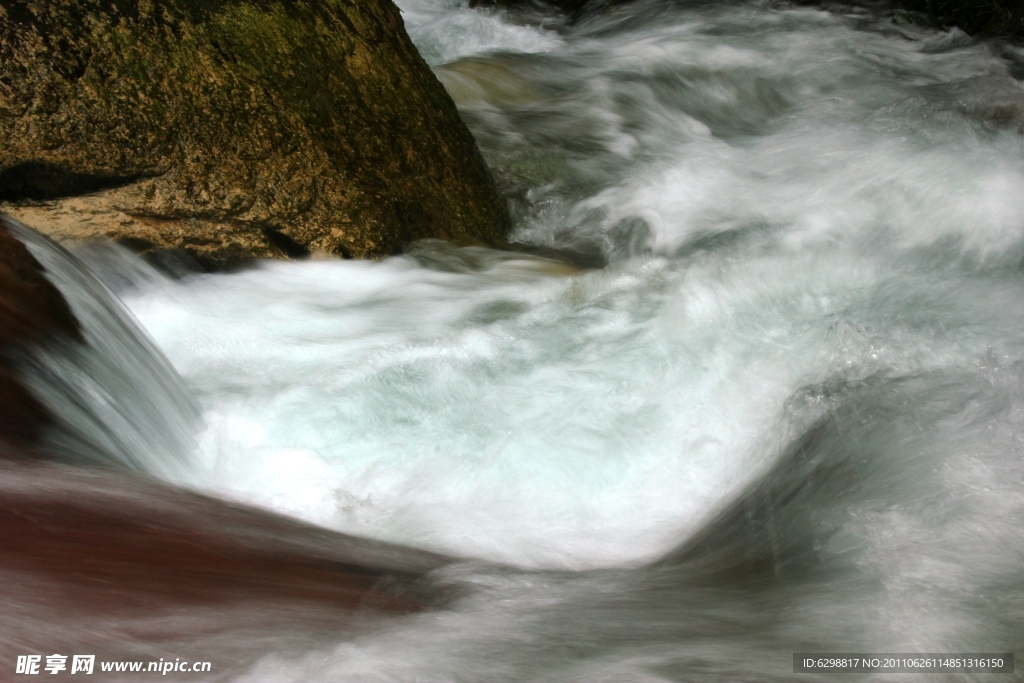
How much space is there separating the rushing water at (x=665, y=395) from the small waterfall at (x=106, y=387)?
0.11 m

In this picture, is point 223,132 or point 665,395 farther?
point 223,132

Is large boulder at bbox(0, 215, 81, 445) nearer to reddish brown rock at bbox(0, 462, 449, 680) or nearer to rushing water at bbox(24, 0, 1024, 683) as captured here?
reddish brown rock at bbox(0, 462, 449, 680)

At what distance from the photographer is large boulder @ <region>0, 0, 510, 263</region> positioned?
373 centimetres

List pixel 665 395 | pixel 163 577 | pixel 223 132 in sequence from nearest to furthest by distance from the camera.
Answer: pixel 163 577
pixel 665 395
pixel 223 132

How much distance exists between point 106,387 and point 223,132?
1479 mm

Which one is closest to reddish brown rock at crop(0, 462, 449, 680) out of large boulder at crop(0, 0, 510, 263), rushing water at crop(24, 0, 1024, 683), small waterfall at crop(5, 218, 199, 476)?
rushing water at crop(24, 0, 1024, 683)

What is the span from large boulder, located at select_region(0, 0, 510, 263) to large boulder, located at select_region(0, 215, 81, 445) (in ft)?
2.97

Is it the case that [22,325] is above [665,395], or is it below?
above

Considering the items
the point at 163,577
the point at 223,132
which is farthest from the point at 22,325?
the point at 223,132

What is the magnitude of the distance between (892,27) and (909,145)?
2790 mm

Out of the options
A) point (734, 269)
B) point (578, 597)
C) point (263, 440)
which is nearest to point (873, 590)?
point (578, 597)

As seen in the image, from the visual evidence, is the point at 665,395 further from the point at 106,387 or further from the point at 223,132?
the point at 223,132

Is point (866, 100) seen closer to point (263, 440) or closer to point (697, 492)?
point (697, 492)

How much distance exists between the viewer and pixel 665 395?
3498 mm
